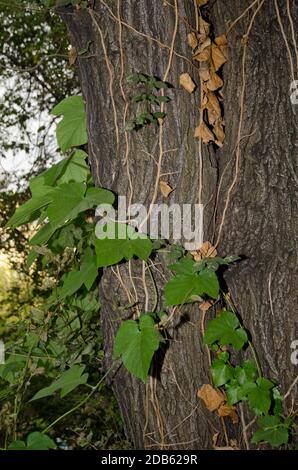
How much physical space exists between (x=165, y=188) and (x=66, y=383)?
707mm

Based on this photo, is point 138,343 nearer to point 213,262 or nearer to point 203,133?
point 213,262

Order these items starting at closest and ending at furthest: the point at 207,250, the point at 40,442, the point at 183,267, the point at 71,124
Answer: the point at 40,442, the point at 183,267, the point at 207,250, the point at 71,124

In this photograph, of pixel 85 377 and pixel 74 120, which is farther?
pixel 74 120

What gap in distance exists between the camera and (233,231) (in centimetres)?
166

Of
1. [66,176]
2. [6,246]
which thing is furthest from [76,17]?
[6,246]

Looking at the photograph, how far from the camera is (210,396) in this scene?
1.60 meters

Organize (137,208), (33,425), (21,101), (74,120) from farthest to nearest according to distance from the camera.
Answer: (21,101)
(33,425)
(74,120)
(137,208)

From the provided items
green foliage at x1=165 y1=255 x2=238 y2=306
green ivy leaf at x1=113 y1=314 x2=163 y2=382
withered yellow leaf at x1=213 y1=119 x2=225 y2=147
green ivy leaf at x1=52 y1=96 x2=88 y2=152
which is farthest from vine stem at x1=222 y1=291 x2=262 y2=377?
green ivy leaf at x1=52 y1=96 x2=88 y2=152

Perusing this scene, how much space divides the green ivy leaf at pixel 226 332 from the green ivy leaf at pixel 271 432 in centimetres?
23

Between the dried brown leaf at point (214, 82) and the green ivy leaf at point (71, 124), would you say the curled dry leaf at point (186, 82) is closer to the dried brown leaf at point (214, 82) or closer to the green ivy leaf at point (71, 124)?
the dried brown leaf at point (214, 82)

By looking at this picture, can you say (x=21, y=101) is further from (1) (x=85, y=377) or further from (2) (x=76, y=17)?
(1) (x=85, y=377)

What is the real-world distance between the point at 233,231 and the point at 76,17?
0.83 metres

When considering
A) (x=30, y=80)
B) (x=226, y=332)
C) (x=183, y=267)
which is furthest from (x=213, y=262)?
(x=30, y=80)

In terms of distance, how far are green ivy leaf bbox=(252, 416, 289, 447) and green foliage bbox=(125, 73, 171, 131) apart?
3.09ft
